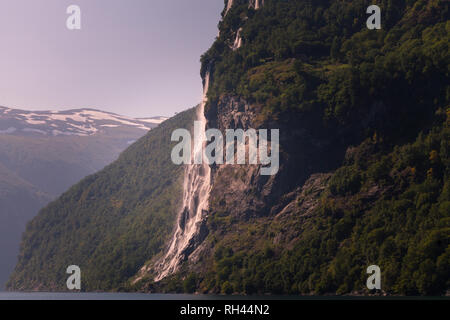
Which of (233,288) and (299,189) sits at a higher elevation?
(299,189)

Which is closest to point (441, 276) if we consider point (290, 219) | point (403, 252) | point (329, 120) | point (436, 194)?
point (403, 252)

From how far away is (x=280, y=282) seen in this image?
171000 millimetres

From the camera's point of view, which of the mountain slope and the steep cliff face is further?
the steep cliff face

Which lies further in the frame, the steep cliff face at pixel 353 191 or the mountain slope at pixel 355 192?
the steep cliff face at pixel 353 191

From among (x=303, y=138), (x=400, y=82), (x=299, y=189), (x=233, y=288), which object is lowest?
(x=233, y=288)

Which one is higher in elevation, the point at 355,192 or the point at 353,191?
the point at 353,191

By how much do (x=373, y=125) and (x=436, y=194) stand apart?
31.2 m

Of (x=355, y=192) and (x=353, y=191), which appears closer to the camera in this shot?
(x=355, y=192)
